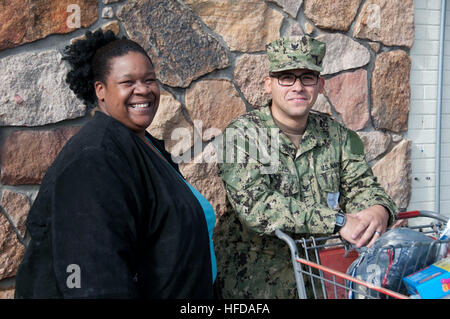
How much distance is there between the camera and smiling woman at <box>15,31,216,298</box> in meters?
1.33

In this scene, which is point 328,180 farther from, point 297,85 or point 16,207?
point 16,207

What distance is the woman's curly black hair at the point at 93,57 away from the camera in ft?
5.50

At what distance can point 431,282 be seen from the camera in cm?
149

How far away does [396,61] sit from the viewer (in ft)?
11.5

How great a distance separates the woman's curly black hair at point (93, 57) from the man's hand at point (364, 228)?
45.6 inches

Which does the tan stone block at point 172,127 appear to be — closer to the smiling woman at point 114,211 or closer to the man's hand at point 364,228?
the smiling woman at point 114,211

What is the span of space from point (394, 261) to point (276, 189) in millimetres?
775

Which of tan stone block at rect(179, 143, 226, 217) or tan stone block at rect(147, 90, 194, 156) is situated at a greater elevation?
tan stone block at rect(147, 90, 194, 156)

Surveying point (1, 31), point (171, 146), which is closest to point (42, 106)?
point (1, 31)

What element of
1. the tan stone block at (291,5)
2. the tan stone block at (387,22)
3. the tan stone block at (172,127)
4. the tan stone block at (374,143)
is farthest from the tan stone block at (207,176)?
the tan stone block at (387,22)

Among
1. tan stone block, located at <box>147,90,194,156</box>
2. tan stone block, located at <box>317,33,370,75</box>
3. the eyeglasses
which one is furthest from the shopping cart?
tan stone block, located at <box>317,33,370,75</box>

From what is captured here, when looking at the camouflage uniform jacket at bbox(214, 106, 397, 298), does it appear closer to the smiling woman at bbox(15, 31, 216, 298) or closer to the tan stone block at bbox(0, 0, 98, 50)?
the smiling woman at bbox(15, 31, 216, 298)

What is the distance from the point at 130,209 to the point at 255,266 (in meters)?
1.12
